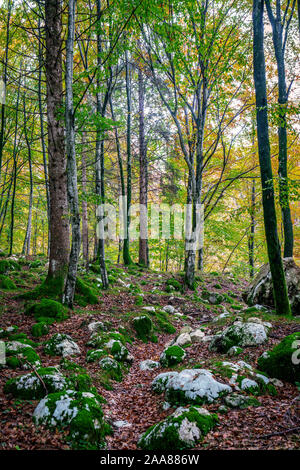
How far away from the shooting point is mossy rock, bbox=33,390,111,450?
8.95 feet

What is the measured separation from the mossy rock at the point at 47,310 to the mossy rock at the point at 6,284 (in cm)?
182

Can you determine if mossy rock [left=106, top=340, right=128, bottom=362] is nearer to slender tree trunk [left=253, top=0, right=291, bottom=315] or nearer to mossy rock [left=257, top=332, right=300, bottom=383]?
mossy rock [left=257, top=332, right=300, bottom=383]

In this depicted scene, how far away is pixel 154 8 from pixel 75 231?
685cm

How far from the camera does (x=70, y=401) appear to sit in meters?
3.01

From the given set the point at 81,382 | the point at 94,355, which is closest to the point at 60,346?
the point at 94,355

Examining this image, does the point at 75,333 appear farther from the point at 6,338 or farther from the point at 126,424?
the point at 126,424

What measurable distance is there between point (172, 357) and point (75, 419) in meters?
2.63

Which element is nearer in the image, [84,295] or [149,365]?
[149,365]

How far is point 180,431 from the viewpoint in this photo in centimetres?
277

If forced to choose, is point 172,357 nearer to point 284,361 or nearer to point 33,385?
point 284,361

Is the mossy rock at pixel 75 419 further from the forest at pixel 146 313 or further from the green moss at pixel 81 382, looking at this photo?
the green moss at pixel 81 382

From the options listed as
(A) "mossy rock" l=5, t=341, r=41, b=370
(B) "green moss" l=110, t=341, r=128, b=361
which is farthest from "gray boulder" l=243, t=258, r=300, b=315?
(A) "mossy rock" l=5, t=341, r=41, b=370

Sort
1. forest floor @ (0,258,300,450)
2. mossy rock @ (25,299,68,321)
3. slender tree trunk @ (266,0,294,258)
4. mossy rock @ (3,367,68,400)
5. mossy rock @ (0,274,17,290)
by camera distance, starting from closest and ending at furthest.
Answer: forest floor @ (0,258,300,450)
mossy rock @ (3,367,68,400)
mossy rock @ (25,299,68,321)
mossy rock @ (0,274,17,290)
slender tree trunk @ (266,0,294,258)

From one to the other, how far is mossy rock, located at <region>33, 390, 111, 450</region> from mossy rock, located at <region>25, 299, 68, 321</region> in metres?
3.22
